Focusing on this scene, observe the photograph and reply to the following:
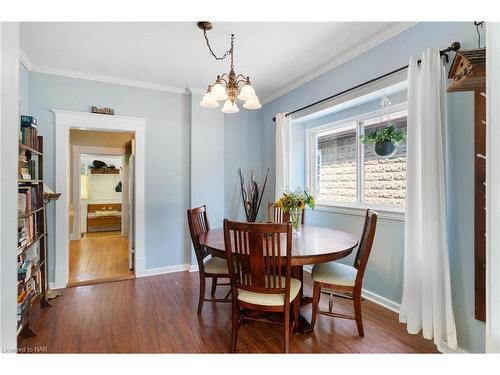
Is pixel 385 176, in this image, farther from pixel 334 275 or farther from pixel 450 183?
pixel 334 275

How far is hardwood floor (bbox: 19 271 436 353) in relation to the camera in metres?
1.86

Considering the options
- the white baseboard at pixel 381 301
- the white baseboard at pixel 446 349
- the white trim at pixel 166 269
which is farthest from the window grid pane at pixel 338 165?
the white trim at pixel 166 269

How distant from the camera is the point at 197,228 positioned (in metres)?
2.49

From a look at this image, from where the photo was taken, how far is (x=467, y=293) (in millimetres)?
1745

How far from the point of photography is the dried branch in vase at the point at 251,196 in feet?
13.3

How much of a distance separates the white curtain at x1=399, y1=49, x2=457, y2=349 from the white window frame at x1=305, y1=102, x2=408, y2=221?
0.54m

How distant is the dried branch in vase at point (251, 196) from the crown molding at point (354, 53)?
1.42m

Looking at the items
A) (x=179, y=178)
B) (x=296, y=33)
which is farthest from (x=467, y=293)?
(x=179, y=178)

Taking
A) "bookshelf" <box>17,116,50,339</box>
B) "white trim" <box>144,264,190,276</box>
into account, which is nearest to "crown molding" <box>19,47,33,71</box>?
"bookshelf" <box>17,116,50,339</box>

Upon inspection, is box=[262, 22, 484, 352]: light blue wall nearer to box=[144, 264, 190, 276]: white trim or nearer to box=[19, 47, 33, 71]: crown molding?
box=[144, 264, 190, 276]: white trim

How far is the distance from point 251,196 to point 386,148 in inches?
86.2

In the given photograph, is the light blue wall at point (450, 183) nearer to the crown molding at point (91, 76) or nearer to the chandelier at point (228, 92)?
the chandelier at point (228, 92)

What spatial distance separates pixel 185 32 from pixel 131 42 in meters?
0.58
